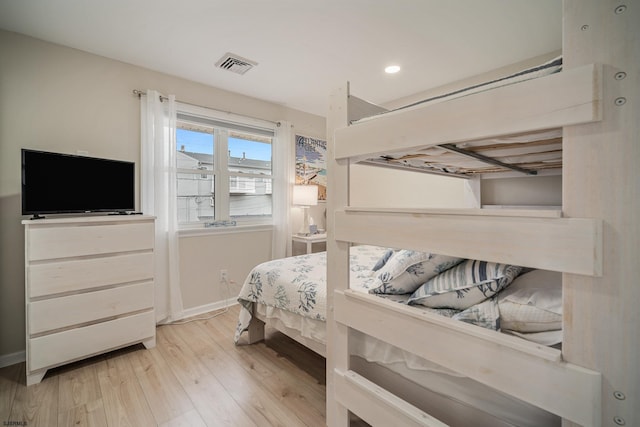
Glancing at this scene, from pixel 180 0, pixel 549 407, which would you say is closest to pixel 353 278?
pixel 549 407

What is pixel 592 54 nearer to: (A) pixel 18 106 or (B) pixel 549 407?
(B) pixel 549 407

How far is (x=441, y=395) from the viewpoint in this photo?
995mm

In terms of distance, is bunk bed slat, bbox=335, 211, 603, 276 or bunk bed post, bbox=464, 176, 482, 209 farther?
bunk bed post, bbox=464, 176, 482, 209

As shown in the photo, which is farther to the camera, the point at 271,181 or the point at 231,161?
the point at 271,181

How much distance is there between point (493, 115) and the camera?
72 centimetres

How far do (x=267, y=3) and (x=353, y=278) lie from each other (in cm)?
181

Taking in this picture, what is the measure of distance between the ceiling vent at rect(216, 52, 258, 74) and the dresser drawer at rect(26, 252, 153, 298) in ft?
5.70

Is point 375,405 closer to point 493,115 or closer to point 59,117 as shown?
point 493,115

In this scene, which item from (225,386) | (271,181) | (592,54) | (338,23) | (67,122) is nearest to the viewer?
(592,54)

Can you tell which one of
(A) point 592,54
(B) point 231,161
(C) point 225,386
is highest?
(B) point 231,161

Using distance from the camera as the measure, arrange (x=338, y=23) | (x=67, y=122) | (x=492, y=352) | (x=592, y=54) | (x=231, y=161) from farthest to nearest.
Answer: (x=231, y=161) < (x=67, y=122) < (x=338, y=23) < (x=492, y=352) < (x=592, y=54)

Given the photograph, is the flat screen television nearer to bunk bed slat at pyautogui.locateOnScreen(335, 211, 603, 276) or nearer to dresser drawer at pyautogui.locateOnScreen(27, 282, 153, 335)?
dresser drawer at pyautogui.locateOnScreen(27, 282, 153, 335)

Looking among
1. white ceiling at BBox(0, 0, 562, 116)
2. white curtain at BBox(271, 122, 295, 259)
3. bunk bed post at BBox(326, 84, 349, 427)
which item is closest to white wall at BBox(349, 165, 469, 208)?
white curtain at BBox(271, 122, 295, 259)

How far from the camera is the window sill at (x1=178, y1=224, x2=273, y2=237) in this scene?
9.28 feet
